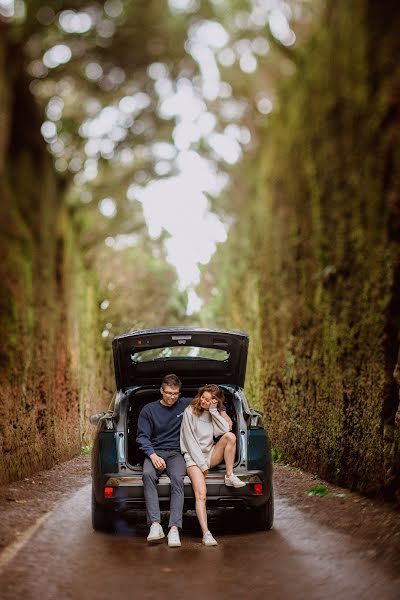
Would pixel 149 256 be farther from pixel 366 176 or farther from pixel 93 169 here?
pixel 366 176

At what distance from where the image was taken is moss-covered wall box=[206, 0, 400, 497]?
29.4 feet

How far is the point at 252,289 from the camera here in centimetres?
2044

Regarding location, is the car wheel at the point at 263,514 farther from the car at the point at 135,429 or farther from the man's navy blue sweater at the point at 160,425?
the man's navy blue sweater at the point at 160,425

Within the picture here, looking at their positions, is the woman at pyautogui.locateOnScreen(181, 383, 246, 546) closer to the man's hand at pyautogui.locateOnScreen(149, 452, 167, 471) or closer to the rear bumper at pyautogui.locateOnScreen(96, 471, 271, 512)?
the rear bumper at pyautogui.locateOnScreen(96, 471, 271, 512)

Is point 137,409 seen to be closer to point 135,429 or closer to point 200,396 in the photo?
point 135,429

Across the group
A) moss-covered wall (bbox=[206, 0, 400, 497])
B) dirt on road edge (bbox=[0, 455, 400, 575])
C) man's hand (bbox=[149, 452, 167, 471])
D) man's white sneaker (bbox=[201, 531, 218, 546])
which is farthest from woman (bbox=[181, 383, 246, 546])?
moss-covered wall (bbox=[206, 0, 400, 497])

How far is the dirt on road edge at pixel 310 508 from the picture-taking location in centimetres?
655

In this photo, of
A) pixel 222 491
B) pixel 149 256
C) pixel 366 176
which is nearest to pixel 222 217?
pixel 149 256

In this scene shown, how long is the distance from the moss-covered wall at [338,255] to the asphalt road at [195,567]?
205cm

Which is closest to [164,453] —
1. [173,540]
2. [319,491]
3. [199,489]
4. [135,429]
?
[199,489]

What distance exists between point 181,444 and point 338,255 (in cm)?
466

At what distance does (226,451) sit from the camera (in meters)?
7.56

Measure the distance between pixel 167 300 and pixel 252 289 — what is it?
1724 centimetres

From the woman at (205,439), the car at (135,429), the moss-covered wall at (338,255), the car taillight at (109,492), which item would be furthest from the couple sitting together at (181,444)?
the moss-covered wall at (338,255)
